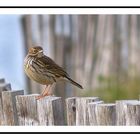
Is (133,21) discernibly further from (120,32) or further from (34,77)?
(34,77)

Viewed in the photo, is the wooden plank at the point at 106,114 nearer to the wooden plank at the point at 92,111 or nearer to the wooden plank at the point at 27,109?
the wooden plank at the point at 92,111

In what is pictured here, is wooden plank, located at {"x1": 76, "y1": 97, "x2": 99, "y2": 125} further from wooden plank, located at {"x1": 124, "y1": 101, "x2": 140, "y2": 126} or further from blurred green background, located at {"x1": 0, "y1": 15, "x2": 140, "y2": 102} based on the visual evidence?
blurred green background, located at {"x1": 0, "y1": 15, "x2": 140, "y2": 102}

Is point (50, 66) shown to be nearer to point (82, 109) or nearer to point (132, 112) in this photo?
point (82, 109)

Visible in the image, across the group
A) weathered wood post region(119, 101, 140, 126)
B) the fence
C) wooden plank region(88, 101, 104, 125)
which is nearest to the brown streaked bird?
the fence
